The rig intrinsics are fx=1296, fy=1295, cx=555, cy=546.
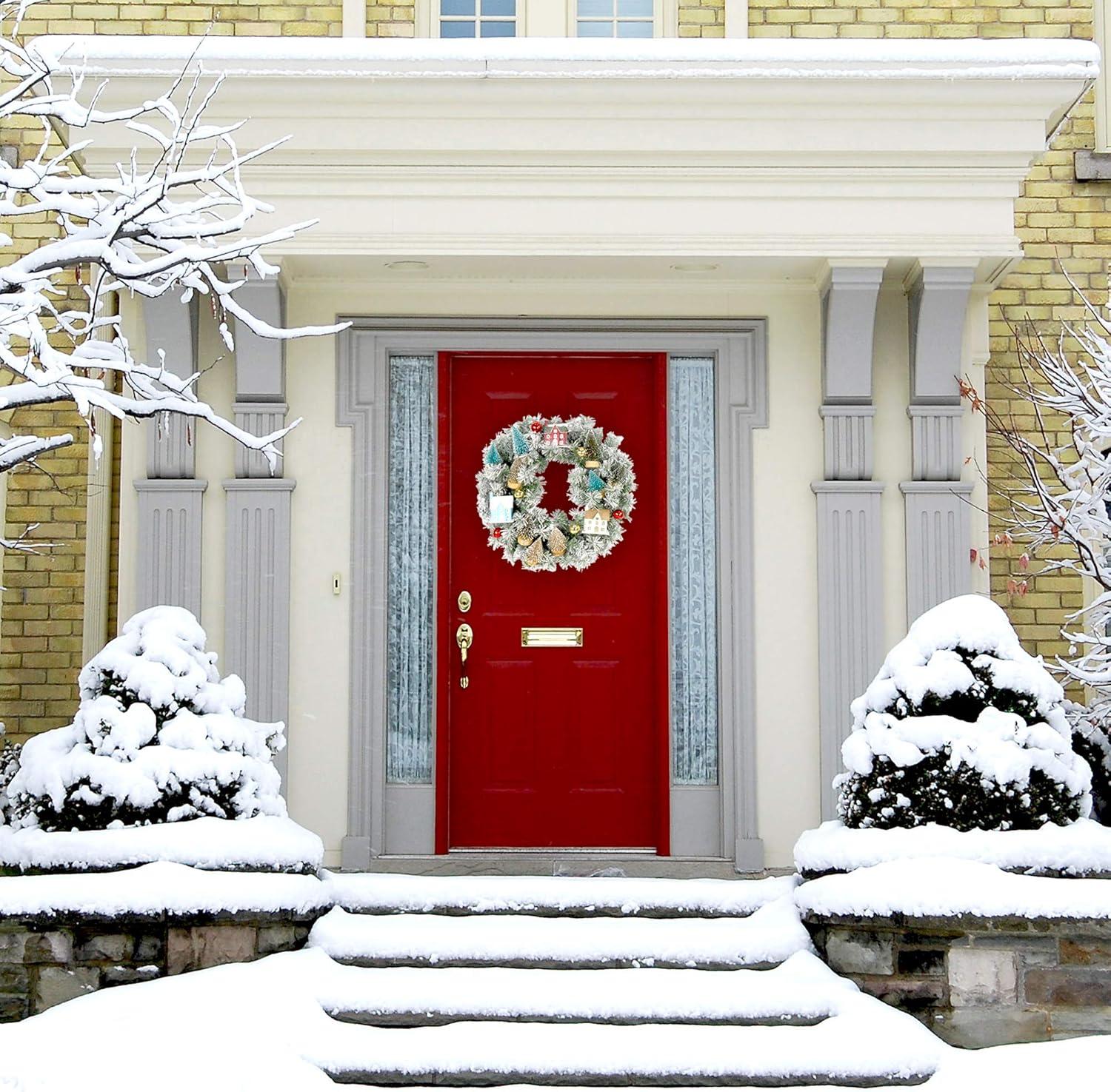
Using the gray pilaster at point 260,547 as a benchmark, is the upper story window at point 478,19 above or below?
above

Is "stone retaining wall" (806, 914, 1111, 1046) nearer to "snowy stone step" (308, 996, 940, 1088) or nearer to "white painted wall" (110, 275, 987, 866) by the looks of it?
"snowy stone step" (308, 996, 940, 1088)

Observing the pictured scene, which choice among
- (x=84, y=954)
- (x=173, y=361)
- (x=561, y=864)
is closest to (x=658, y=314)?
(x=173, y=361)

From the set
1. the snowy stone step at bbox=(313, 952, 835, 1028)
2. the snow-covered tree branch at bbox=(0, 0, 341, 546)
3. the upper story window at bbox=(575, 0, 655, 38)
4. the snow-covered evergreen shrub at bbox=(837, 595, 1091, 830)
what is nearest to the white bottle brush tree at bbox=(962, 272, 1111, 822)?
the snow-covered evergreen shrub at bbox=(837, 595, 1091, 830)

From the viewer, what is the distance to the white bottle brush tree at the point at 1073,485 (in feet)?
18.6

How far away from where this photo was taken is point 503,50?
5.81 meters

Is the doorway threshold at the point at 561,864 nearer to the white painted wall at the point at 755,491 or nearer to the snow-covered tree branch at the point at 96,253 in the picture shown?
the white painted wall at the point at 755,491

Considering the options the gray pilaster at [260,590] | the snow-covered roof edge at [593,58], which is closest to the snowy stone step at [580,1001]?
the gray pilaster at [260,590]

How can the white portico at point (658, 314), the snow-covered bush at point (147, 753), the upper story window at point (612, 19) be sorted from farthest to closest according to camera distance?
the upper story window at point (612, 19)
the white portico at point (658, 314)
the snow-covered bush at point (147, 753)

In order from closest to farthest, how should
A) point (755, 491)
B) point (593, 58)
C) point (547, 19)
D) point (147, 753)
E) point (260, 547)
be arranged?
point (147, 753) → point (593, 58) → point (260, 547) → point (755, 491) → point (547, 19)

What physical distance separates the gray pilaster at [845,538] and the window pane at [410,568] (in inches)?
78.4

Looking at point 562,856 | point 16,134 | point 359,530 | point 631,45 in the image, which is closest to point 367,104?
point 631,45

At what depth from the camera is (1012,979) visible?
4.43 meters

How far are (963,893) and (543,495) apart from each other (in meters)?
3.10

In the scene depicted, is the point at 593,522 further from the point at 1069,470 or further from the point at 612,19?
the point at 612,19
